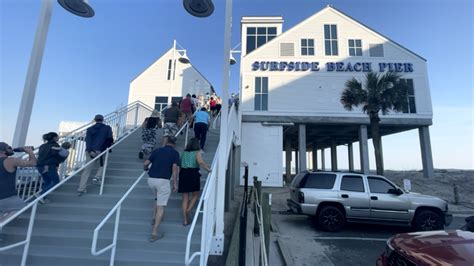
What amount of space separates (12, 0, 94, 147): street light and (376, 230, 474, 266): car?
6.41 meters

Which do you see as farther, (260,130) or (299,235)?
(260,130)

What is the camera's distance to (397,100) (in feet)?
41.4

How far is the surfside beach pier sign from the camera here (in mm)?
18078

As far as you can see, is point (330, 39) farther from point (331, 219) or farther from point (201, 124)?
point (201, 124)

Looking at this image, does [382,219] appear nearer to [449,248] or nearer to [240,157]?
[449,248]

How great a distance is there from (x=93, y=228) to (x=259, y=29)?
21044 mm

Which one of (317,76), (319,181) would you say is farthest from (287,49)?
(319,181)

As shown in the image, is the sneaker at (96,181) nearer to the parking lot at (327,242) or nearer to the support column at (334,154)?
the parking lot at (327,242)

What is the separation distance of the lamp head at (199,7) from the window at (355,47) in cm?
1725

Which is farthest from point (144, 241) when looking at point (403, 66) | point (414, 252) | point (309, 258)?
point (403, 66)

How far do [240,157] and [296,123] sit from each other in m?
5.05

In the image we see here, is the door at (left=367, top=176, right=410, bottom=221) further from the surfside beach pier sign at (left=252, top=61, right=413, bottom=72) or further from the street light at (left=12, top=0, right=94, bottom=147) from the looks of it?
the surfside beach pier sign at (left=252, top=61, right=413, bottom=72)

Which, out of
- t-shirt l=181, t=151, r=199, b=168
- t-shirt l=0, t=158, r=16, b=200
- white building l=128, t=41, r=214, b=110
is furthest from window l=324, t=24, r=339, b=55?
t-shirt l=0, t=158, r=16, b=200

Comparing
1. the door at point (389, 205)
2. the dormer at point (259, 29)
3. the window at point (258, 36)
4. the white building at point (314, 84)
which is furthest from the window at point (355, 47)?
the door at point (389, 205)
